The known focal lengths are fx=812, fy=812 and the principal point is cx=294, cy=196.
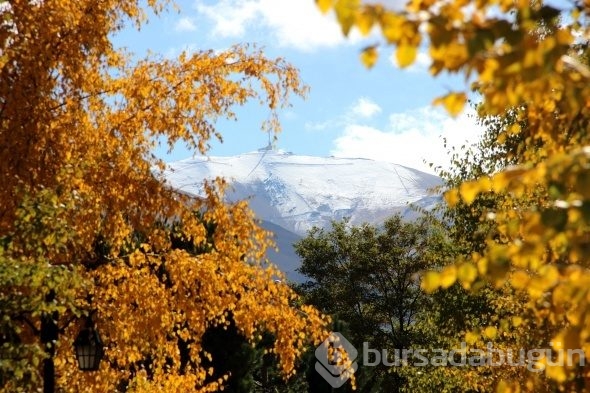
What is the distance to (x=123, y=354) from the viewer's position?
9.52 m

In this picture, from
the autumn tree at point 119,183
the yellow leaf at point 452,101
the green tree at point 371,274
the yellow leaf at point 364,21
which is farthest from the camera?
the green tree at point 371,274

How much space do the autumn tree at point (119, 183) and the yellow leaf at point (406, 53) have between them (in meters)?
5.35

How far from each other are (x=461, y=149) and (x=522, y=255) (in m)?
23.3

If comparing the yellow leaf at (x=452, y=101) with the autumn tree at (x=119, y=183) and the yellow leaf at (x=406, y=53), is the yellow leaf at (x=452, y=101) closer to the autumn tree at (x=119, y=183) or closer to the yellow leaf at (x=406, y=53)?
the yellow leaf at (x=406, y=53)

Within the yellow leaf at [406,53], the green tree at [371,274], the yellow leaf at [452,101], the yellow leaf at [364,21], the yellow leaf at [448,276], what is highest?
the green tree at [371,274]

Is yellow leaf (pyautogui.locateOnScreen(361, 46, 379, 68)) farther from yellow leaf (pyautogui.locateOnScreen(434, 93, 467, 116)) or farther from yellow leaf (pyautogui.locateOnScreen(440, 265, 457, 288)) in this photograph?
yellow leaf (pyautogui.locateOnScreen(440, 265, 457, 288))

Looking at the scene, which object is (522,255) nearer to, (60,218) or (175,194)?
(60,218)

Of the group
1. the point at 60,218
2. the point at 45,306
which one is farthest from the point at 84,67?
the point at 45,306

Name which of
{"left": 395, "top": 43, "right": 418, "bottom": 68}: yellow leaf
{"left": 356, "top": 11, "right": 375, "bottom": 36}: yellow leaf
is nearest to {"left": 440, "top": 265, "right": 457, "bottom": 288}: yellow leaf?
{"left": 395, "top": 43, "right": 418, "bottom": 68}: yellow leaf

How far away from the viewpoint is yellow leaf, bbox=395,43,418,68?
2.71 m

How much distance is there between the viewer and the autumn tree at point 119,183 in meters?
8.22

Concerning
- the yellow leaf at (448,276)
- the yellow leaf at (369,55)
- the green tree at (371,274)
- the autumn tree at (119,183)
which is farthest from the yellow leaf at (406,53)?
the green tree at (371,274)

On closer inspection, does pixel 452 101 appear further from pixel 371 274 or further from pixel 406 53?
pixel 371 274

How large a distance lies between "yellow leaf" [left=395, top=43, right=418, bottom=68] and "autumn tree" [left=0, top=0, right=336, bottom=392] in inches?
211
